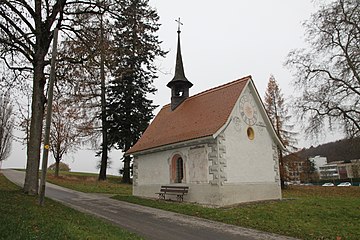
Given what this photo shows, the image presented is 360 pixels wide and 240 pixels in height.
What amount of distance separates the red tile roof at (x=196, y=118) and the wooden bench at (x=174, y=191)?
2387 millimetres

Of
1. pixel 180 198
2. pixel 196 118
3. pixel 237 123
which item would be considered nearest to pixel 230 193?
pixel 180 198

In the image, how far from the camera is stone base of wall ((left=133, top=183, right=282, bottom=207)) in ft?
46.4

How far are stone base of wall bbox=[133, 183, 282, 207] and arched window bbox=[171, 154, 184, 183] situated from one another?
3.33 ft

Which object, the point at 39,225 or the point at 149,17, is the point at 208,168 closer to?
the point at 149,17

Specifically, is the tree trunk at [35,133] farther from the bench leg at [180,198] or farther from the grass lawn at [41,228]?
the bench leg at [180,198]

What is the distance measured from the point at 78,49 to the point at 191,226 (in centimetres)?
896

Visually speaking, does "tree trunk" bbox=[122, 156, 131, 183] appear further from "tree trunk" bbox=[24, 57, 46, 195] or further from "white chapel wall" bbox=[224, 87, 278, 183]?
"tree trunk" bbox=[24, 57, 46, 195]

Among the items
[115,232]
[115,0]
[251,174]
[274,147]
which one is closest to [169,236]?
[115,232]

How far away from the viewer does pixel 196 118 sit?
17.1 m

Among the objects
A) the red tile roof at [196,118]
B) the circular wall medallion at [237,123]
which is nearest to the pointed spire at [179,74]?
the red tile roof at [196,118]

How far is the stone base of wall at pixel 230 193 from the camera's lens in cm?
1414

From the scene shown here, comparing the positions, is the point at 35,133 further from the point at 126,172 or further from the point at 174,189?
the point at 126,172

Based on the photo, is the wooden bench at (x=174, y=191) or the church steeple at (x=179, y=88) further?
the church steeple at (x=179, y=88)

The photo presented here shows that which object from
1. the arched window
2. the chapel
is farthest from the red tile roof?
the arched window
